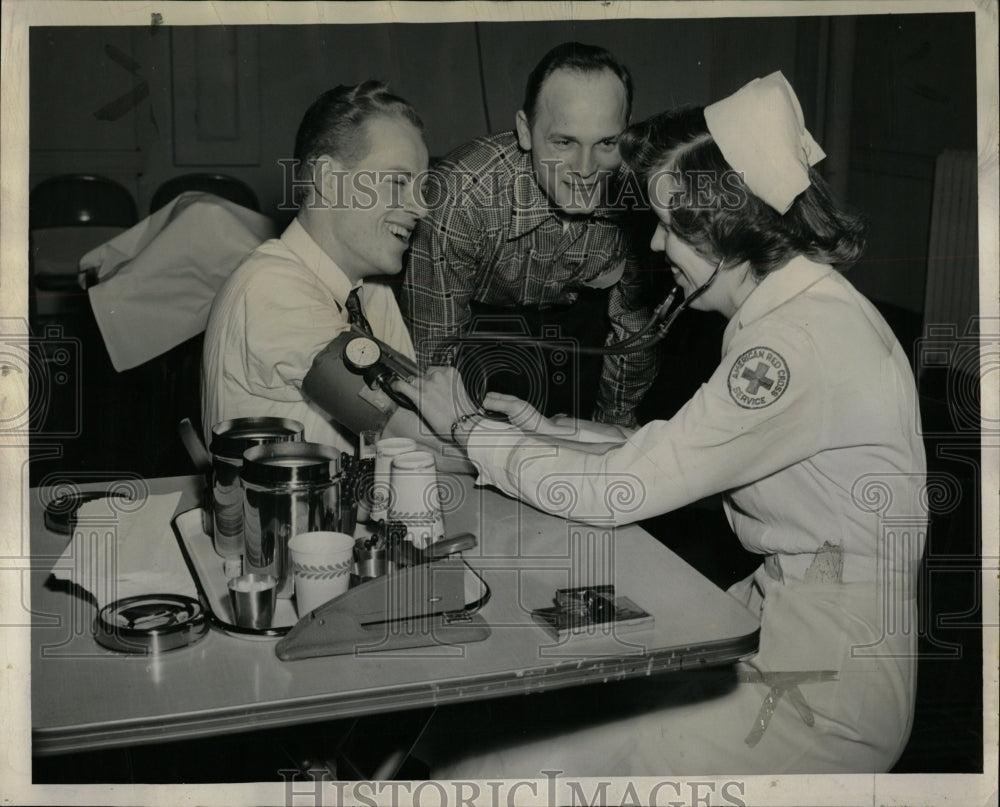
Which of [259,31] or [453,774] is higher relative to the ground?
[259,31]

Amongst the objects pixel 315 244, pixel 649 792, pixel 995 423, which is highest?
pixel 315 244

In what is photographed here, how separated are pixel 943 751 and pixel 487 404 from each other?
3.57 feet

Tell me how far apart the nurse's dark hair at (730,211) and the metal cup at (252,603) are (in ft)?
3.31

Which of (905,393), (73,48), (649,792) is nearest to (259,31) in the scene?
(73,48)

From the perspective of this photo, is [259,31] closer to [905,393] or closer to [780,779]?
[905,393]

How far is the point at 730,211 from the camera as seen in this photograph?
167 centimetres

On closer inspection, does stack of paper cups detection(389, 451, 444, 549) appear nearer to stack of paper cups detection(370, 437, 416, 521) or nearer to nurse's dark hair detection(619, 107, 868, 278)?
stack of paper cups detection(370, 437, 416, 521)

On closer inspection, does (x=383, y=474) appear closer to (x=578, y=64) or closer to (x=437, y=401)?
(x=437, y=401)

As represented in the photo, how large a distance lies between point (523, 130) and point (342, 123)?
47 centimetres

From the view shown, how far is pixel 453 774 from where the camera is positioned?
161cm

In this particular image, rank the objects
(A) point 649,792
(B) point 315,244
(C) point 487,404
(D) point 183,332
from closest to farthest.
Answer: (A) point 649,792
(C) point 487,404
(B) point 315,244
(D) point 183,332

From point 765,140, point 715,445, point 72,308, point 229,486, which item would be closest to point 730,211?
point 765,140

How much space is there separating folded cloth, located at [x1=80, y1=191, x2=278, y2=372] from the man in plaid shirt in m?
0.45

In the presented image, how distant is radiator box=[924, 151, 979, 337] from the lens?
1.82m
